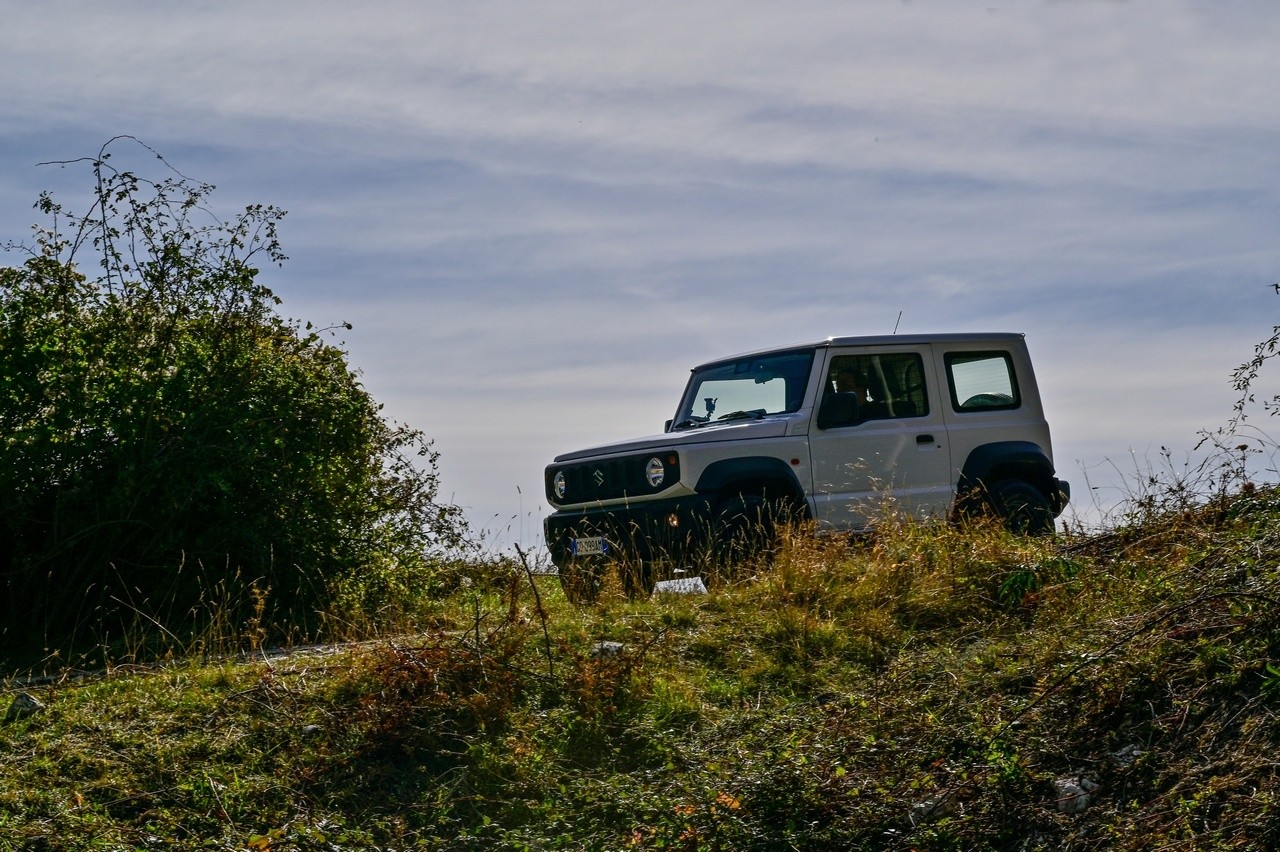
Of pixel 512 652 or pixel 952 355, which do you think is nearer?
pixel 512 652

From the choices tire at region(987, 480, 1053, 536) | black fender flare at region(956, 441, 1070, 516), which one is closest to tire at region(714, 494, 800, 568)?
black fender flare at region(956, 441, 1070, 516)

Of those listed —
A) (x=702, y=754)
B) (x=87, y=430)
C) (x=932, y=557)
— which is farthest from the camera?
(x=87, y=430)

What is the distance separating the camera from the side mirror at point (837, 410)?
10.3 meters

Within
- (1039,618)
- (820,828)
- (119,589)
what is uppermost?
(119,589)

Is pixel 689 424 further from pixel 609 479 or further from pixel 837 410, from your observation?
pixel 837 410

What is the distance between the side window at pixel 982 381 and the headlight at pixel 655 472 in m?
2.85

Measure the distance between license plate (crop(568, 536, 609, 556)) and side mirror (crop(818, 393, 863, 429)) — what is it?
198 centimetres

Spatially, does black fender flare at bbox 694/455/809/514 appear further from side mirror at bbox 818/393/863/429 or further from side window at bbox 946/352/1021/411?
side window at bbox 946/352/1021/411

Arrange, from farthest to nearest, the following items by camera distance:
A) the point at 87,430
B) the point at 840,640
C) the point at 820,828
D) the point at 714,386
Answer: the point at 714,386 < the point at 87,430 < the point at 840,640 < the point at 820,828

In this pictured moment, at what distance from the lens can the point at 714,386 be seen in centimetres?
1127

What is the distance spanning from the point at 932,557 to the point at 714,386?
3.05m

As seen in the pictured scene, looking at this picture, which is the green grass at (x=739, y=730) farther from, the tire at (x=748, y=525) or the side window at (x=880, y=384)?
the side window at (x=880, y=384)

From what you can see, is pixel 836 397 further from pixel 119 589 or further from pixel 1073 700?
pixel 119 589

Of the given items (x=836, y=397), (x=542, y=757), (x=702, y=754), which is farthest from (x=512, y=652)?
(x=836, y=397)
